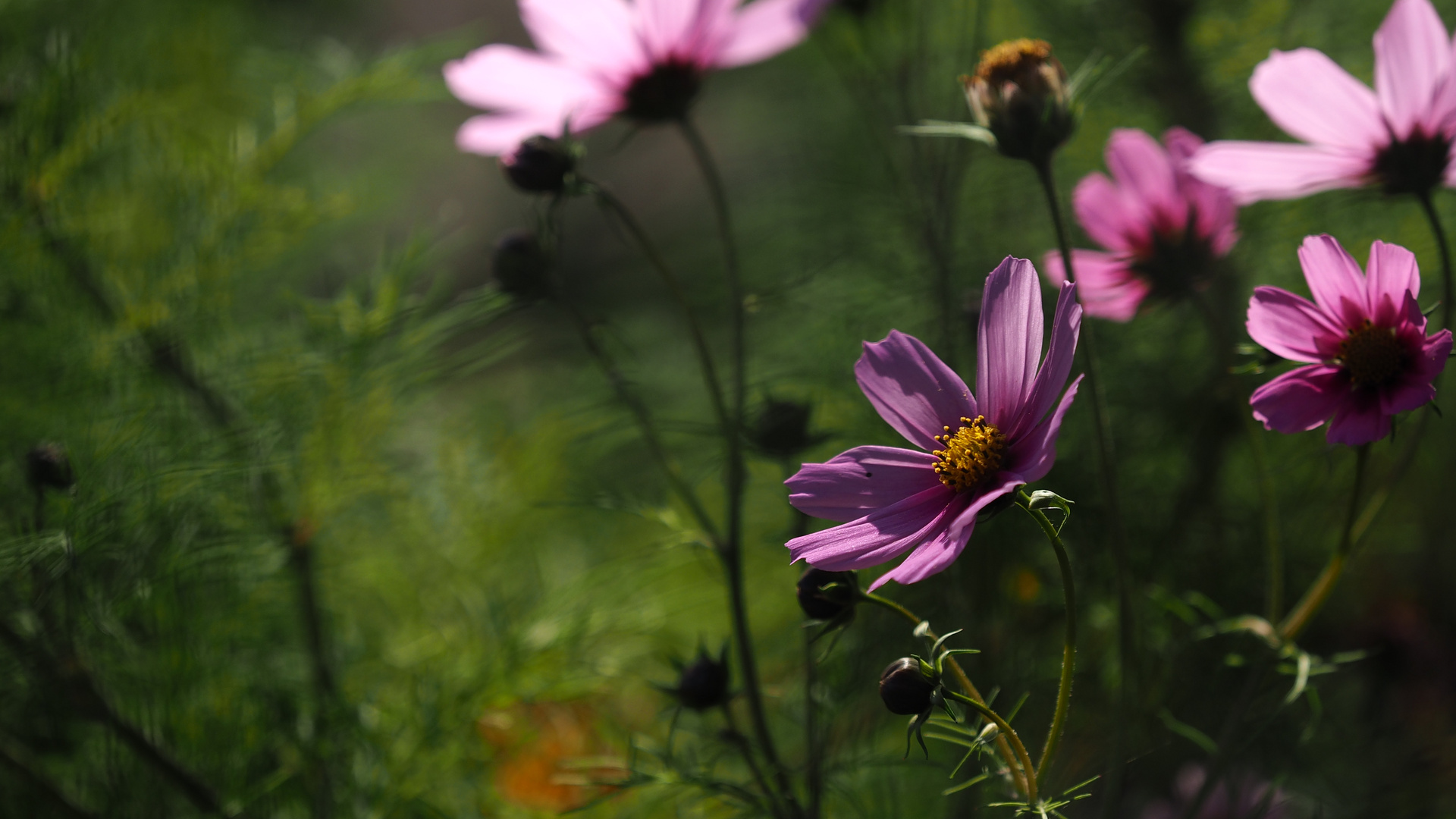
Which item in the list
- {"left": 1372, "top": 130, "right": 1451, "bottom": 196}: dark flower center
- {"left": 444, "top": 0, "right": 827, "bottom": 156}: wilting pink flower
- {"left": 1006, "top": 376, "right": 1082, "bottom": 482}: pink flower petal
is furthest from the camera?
{"left": 444, "top": 0, "right": 827, "bottom": 156}: wilting pink flower

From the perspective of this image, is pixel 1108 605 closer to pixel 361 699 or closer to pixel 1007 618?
pixel 1007 618

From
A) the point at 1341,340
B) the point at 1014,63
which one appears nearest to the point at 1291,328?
the point at 1341,340

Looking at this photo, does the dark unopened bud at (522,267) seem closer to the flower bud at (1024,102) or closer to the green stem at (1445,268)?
the flower bud at (1024,102)

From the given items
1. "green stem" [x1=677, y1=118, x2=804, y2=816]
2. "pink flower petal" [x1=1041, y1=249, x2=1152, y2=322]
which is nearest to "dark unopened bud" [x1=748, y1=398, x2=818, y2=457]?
"green stem" [x1=677, y1=118, x2=804, y2=816]

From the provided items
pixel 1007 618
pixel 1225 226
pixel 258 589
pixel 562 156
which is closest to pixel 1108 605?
pixel 1007 618

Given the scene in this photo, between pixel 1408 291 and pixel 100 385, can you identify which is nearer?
pixel 1408 291

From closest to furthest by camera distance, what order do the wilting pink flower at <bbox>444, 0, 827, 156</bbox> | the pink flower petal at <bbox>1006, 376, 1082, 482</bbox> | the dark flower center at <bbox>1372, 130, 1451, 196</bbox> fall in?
the pink flower petal at <bbox>1006, 376, 1082, 482</bbox> → the dark flower center at <bbox>1372, 130, 1451, 196</bbox> → the wilting pink flower at <bbox>444, 0, 827, 156</bbox>

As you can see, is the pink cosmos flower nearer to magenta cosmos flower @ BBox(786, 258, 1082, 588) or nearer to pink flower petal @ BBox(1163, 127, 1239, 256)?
pink flower petal @ BBox(1163, 127, 1239, 256)
